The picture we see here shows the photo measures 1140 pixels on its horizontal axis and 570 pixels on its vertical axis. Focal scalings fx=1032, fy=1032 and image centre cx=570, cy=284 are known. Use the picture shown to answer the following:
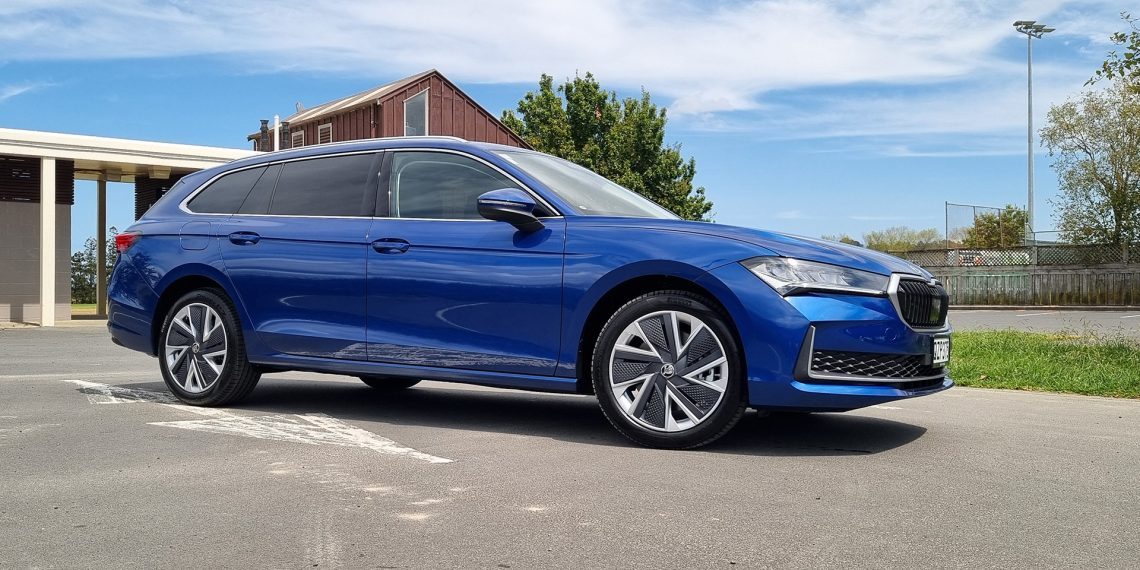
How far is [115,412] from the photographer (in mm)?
6504

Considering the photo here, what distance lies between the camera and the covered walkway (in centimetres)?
2211

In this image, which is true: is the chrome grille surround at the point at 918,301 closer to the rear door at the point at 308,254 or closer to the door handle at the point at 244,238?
the rear door at the point at 308,254

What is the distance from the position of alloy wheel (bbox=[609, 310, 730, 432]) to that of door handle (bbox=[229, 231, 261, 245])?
2635 millimetres

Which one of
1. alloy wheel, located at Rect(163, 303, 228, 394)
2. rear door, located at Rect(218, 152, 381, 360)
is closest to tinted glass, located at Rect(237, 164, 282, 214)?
rear door, located at Rect(218, 152, 381, 360)

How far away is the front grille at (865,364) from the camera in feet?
16.0

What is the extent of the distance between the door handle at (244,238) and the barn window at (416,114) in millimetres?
27572

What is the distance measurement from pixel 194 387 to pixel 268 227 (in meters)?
1.21

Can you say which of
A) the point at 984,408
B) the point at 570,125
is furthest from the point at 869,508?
the point at 570,125

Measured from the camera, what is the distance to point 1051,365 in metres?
9.70

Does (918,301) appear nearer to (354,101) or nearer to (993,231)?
(354,101)

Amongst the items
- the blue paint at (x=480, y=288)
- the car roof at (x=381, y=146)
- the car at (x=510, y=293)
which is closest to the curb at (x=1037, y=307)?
the car at (x=510, y=293)

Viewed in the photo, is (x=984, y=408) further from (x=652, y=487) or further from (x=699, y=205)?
(x=699, y=205)

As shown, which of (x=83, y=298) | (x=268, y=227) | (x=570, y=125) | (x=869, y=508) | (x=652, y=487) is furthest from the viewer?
(x=570, y=125)

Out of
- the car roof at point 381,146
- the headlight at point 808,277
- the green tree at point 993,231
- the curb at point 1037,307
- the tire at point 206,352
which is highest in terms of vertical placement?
the green tree at point 993,231
